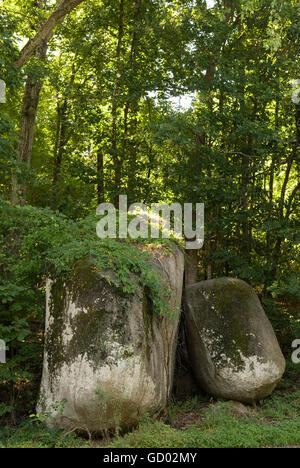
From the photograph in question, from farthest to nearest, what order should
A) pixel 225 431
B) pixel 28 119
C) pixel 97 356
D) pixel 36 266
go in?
pixel 28 119 → pixel 36 266 → pixel 225 431 → pixel 97 356

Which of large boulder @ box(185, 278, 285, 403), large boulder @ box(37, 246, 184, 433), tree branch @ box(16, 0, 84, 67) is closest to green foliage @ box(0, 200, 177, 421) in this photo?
large boulder @ box(37, 246, 184, 433)

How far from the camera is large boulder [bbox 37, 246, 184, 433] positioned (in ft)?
20.5

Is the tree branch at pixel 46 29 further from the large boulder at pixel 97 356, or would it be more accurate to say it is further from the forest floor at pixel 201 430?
the forest floor at pixel 201 430

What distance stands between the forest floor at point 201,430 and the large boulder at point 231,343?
38 centimetres

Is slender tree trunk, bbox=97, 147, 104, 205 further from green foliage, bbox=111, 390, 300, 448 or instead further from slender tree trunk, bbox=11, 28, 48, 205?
green foliage, bbox=111, 390, 300, 448

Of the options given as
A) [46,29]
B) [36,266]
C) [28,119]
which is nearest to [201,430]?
[36,266]

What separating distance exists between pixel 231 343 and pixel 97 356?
11.4 feet

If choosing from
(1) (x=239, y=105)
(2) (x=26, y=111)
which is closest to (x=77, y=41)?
(2) (x=26, y=111)

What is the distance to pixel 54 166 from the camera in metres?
15.5

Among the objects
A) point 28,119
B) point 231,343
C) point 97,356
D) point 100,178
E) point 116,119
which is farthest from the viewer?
point 116,119

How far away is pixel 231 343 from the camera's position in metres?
8.84

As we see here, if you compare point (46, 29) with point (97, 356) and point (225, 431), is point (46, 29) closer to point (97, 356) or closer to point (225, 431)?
point (97, 356)

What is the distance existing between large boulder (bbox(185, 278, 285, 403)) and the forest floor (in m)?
0.38

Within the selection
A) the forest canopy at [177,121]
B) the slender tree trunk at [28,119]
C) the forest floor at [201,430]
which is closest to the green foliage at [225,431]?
the forest floor at [201,430]
